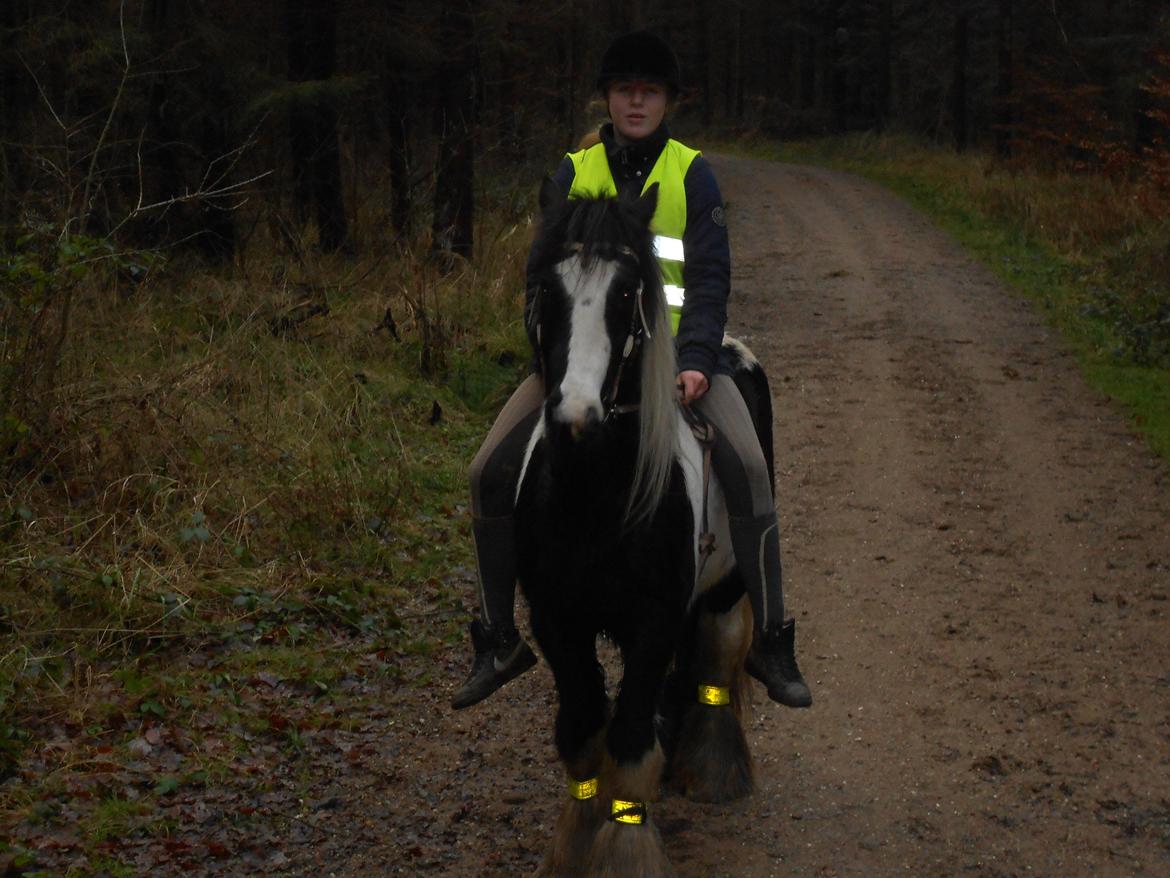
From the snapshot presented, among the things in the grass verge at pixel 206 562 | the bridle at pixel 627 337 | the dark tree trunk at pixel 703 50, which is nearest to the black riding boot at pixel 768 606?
the bridle at pixel 627 337

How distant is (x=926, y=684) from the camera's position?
6027 mm

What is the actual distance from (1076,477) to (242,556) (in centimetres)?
580

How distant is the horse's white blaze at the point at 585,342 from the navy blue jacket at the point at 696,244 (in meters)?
0.72

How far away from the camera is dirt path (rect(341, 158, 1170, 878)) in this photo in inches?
184

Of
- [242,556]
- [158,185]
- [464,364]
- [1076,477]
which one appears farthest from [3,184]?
[1076,477]

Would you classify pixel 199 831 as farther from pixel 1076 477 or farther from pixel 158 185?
pixel 158 185

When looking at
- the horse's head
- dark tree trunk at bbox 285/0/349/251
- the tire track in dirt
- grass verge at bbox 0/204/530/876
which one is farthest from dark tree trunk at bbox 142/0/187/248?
the horse's head

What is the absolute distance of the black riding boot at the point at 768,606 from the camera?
4.69m

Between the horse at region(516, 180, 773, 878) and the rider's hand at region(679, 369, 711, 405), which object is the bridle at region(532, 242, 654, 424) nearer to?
the horse at region(516, 180, 773, 878)

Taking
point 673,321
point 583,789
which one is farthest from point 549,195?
point 583,789

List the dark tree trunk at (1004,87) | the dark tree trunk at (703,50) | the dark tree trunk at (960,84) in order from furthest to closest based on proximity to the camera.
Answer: the dark tree trunk at (703,50) < the dark tree trunk at (960,84) < the dark tree trunk at (1004,87)

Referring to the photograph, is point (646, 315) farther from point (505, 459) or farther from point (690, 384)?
point (505, 459)

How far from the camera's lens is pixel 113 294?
9.21m

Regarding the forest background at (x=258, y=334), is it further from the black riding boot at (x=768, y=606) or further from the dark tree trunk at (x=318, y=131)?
the black riding boot at (x=768, y=606)
